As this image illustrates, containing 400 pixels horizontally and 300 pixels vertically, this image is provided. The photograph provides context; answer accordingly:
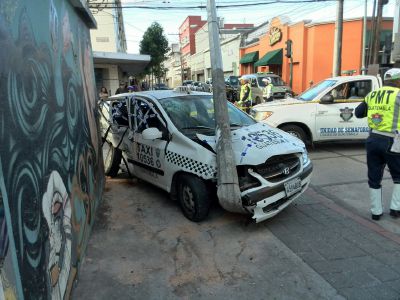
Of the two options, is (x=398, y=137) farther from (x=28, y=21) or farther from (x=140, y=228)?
(x=28, y=21)

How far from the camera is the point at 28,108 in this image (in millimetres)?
2480

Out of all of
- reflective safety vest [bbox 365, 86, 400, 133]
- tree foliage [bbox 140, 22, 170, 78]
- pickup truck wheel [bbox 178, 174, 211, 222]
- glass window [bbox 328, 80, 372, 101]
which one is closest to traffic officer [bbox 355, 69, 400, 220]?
reflective safety vest [bbox 365, 86, 400, 133]

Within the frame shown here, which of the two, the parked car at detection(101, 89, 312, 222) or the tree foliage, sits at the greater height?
the tree foliage

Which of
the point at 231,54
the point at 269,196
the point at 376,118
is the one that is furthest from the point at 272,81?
the point at 231,54

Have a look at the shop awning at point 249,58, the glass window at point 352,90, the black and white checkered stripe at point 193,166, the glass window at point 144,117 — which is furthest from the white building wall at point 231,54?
the black and white checkered stripe at point 193,166

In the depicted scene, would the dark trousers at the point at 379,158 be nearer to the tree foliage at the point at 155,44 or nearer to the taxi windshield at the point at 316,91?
the taxi windshield at the point at 316,91

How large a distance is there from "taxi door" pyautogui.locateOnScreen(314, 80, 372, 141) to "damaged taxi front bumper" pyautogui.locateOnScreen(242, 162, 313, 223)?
407cm

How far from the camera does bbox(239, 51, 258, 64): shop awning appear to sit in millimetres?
33125

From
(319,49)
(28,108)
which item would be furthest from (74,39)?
(319,49)

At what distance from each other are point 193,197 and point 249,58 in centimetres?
3102

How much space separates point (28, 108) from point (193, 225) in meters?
2.84

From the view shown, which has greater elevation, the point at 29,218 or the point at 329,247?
the point at 29,218

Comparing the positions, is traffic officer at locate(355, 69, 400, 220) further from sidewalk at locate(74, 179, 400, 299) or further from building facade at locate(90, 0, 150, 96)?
building facade at locate(90, 0, 150, 96)

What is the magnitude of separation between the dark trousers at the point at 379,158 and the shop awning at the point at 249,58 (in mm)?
29906
